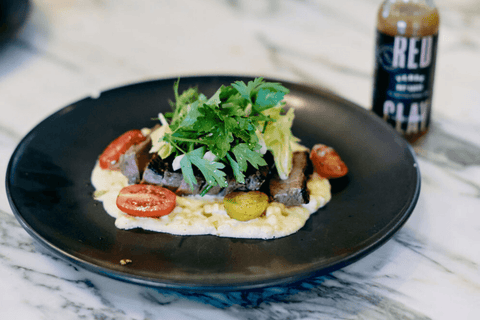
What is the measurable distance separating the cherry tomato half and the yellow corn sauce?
0.05 metres

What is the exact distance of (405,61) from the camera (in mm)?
2424

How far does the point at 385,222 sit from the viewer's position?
1.81 m

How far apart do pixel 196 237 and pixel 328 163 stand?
0.71 meters

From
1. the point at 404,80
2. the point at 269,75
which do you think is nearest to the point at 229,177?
the point at 404,80

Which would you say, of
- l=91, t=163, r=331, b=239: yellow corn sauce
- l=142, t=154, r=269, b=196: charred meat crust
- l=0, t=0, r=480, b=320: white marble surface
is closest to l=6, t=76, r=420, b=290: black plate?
l=91, t=163, r=331, b=239: yellow corn sauce

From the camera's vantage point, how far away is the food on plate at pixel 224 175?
1.91 m

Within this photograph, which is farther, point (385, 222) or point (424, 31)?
point (424, 31)

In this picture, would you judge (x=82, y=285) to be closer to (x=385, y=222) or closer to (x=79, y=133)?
(x=79, y=133)

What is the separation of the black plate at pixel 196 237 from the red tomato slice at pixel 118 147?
0.08 meters

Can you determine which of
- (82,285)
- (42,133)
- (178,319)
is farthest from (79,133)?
(178,319)

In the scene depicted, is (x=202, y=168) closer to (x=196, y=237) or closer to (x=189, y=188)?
(x=189, y=188)

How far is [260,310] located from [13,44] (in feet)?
10.4

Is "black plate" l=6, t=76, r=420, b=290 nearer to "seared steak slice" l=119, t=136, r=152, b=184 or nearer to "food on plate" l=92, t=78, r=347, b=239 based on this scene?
"food on plate" l=92, t=78, r=347, b=239

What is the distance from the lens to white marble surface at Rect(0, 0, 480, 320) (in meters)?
1.69
